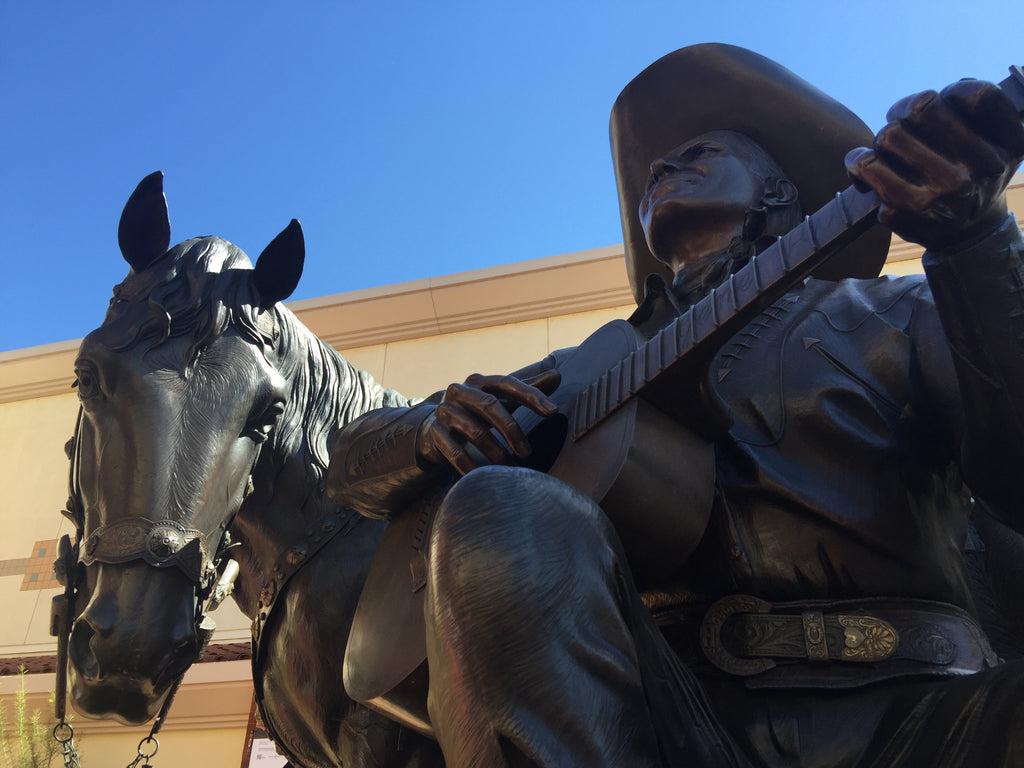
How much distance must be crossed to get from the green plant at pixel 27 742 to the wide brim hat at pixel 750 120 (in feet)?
19.5

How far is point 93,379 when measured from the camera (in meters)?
2.28

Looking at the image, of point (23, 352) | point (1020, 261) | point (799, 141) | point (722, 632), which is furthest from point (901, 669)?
point (23, 352)

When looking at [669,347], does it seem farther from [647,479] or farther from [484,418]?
[484,418]

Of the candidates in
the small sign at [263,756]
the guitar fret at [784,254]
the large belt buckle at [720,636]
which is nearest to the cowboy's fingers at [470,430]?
the large belt buckle at [720,636]

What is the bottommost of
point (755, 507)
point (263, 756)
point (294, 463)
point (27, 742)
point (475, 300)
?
point (263, 756)

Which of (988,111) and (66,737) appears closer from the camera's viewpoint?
(988,111)

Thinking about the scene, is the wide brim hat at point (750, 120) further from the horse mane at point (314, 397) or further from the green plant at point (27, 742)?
the green plant at point (27, 742)

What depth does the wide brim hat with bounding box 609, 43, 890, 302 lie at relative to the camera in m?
2.39

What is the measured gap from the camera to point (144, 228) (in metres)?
2.61

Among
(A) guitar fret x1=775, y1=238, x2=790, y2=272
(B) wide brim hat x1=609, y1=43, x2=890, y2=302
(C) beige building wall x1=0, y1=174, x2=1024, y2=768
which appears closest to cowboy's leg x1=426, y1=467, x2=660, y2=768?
(A) guitar fret x1=775, y1=238, x2=790, y2=272

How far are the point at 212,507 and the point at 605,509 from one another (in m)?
1.14

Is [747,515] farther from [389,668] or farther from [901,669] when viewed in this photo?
[389,668]

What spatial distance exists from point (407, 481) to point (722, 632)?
0.59 metres

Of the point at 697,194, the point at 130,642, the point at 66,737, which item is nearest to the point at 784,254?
the point at 697,194
